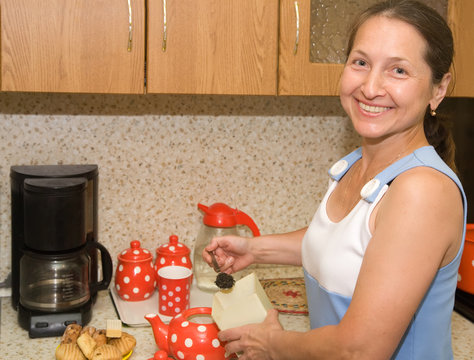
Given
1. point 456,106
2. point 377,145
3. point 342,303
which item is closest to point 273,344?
point 342,303

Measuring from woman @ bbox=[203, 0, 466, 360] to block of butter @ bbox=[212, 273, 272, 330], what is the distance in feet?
0.08

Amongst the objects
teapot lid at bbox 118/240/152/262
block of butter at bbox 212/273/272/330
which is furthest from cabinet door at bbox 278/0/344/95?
teapot lid at bbox 118/240/152/262

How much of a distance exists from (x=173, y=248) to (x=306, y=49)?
677mm

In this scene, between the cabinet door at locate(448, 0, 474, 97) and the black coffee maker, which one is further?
the cabinet door at locate(448, 0, 474, 97)

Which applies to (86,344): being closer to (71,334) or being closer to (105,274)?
(71,334)

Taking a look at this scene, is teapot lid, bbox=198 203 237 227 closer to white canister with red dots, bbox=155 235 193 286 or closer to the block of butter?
white canister with red dots, bbox=155 235 193 286

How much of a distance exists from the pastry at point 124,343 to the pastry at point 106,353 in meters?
0.03

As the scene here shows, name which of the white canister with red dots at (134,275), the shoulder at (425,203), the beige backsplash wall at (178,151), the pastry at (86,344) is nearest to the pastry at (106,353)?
the pastry at (86,344)

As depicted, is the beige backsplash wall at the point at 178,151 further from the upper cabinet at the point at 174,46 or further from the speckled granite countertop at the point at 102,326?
the upper cabinet at the point at 174,46

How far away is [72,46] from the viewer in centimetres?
123

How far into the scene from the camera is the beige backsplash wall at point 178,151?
63.9 inches

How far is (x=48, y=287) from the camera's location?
1.43m

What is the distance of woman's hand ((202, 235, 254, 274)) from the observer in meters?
1.34

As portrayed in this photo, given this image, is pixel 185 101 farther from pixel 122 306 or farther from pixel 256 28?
pixel 122 306
